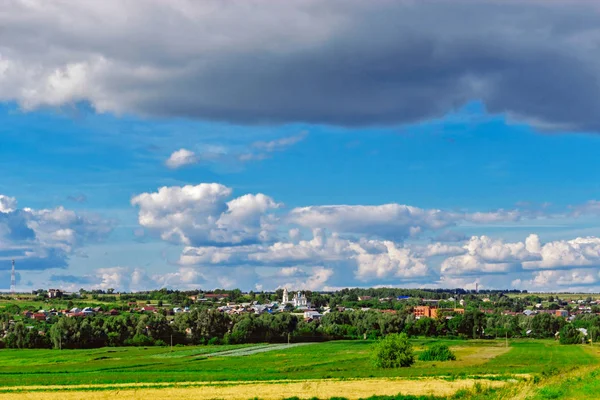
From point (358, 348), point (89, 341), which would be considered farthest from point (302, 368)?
point (89, 341)

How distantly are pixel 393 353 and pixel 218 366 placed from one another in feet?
88.6

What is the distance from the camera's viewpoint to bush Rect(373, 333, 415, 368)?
116188 mm

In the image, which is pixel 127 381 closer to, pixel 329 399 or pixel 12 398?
pixel 12 398

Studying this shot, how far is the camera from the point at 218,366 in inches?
4697

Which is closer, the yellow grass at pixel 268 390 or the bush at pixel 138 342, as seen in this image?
the yellow grass at pixel 268 390

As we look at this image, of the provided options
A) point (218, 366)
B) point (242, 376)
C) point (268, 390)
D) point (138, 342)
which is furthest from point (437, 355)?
point (138, 342)

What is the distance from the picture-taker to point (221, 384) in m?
84.1

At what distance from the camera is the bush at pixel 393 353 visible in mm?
116188

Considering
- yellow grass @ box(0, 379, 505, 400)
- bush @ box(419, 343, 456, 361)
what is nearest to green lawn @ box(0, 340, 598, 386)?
bush @ box(419, 343, 456, 361)

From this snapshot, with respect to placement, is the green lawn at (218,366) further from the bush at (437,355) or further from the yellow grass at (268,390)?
the yellow grass at (268,390)

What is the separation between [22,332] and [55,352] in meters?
25.6

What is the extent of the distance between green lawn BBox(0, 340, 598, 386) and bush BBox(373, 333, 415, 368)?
1.69 meters

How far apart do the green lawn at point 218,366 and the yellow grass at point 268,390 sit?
32.2 ft

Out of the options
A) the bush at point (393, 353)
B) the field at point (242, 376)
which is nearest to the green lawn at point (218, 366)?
the field at point (242, 376)
